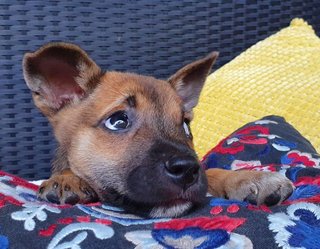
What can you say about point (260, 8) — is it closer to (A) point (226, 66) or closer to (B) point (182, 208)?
(A) point (226, 66)

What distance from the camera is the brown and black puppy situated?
1724 mm

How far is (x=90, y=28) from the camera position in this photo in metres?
3.06

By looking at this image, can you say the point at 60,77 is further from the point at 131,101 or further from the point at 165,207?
the point at 165,207

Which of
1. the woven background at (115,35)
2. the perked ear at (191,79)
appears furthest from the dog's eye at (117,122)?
the woven background at (115,35)

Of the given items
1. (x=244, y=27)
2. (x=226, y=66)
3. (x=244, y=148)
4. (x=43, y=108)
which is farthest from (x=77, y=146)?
(x=244, y=27)

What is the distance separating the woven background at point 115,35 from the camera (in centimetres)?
288

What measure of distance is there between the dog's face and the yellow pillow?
1.76ft

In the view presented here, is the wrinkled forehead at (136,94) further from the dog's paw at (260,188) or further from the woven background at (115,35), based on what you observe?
the woven background at (115,35)

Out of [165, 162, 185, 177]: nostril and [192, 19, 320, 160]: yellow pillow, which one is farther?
[192, 19, 320, 160]: yellow pillow

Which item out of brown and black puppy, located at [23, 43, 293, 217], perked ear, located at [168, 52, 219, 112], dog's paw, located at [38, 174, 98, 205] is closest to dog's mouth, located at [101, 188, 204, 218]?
brown and black puppy, located at [23, 43, 293, 217]

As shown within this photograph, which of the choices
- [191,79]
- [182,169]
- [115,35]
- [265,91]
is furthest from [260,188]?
[115,35]

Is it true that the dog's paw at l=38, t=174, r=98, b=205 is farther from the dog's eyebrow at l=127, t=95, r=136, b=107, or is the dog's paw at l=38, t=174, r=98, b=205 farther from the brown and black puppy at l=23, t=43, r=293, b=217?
the dog's eyebrow at l=127, t=95, r=136, b=107

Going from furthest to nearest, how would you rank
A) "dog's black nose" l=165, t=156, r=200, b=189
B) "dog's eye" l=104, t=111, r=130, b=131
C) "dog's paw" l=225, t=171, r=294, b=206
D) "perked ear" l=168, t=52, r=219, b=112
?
"perked ear" l=168, t=52, r=219, b=112 < "dog's eye" l=104, t=111, r=130, b=131 < "dog's paw" l=225, t=171, r=294, b=206 < "dog's black nose" l=165, t=156, r=200, b=189

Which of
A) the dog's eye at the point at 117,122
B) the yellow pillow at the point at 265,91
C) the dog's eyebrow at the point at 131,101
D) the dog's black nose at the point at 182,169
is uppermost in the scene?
the dog's eyebrow at the point at 131,101
